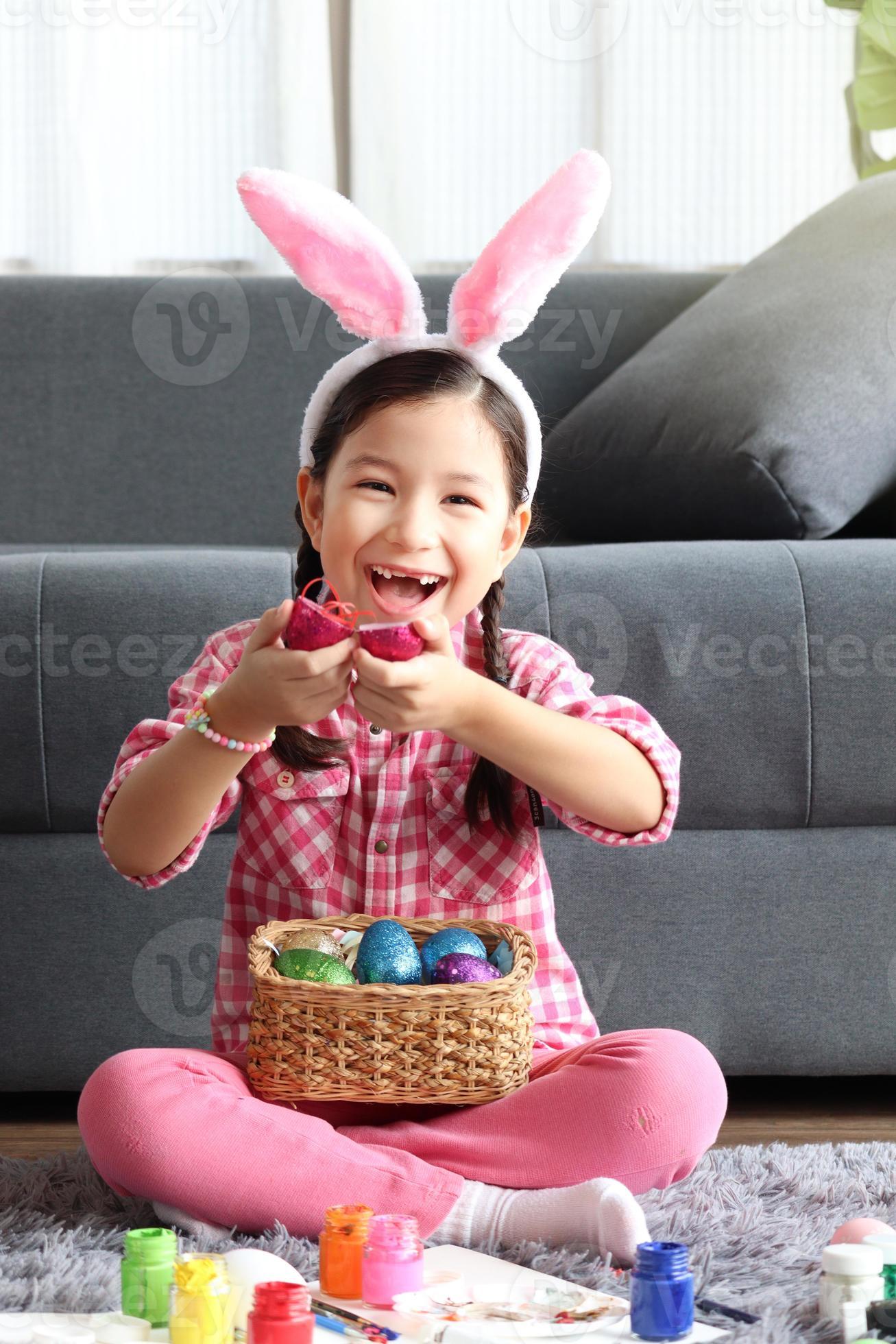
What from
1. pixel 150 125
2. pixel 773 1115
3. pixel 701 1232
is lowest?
pixel 773 1115

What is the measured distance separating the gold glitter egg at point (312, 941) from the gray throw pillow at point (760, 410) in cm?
80

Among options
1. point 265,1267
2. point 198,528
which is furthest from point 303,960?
point 198,528

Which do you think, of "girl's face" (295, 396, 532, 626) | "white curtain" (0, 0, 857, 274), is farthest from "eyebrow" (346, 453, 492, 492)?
"white curtain" (0, 0, 857, 274)

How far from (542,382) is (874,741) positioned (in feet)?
3.51

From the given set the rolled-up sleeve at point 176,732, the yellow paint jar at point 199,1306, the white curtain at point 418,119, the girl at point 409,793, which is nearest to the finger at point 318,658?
the girl at point 409,793

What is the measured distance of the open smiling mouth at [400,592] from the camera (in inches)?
42.3

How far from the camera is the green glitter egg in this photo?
3.31 ft

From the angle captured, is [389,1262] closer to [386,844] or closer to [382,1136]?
[382,1136]

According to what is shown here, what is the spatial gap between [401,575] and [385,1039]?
1.10 ft

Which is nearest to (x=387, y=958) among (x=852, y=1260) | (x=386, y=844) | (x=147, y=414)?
(x=386, y=844)

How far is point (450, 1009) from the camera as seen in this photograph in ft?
3.18

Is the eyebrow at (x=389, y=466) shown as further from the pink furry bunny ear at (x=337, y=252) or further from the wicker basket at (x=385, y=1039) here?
the wicker basket at (x=385, y=1039)

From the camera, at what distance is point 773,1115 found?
138cm

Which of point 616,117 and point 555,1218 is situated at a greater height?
point 616,117
